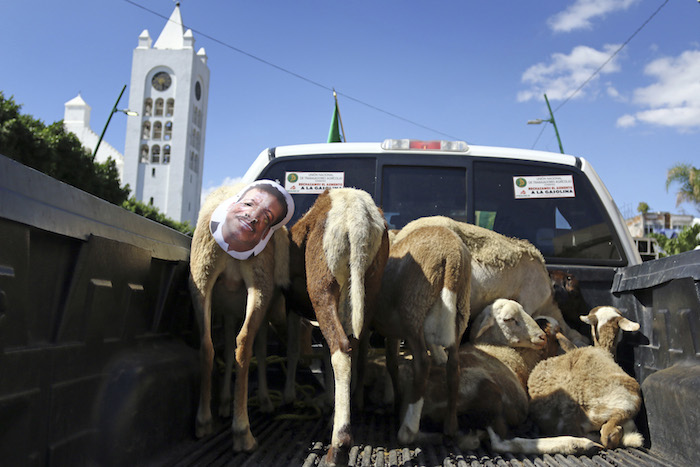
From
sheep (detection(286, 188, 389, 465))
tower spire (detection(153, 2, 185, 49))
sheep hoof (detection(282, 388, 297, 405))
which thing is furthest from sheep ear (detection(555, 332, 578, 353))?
tower spire (detection(153, 2, 185, 49))

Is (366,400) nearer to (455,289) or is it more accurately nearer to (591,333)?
(455,289)

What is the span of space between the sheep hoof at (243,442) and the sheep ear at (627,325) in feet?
7.39

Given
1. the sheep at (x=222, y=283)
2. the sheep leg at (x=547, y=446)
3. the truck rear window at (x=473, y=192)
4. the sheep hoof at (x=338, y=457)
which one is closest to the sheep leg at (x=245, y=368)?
the sheep at (x=222, y=283)

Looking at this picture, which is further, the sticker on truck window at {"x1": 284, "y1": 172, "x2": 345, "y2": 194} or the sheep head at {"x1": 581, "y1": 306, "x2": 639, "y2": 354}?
the sticker on truck window at {"x1": 284, "y1": 172, "x2": 345, "y2": 194}

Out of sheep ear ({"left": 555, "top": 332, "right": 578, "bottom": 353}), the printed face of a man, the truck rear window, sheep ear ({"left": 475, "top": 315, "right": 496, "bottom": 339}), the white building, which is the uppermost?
the white building

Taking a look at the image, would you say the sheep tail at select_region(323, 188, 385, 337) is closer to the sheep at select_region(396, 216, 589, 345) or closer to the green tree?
the sheep at select_region(396, 216, 589, 345)

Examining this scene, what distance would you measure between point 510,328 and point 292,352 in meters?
1.47

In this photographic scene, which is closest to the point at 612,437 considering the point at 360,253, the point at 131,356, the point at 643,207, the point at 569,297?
the point at 569,297

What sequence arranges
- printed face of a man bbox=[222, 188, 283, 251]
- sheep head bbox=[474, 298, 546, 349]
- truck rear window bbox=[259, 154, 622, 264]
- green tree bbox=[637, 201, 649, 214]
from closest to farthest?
printed face of a man bbox=[222, 188, 283, 251] → sheep head bbox=[474, 298, 546, 349] → truck rear window bbox=[259, 154, 622, 264] → green tree bbox=[637, 201, 649, 214]

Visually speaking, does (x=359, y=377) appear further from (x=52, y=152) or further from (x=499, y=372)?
(x=52, y=152)

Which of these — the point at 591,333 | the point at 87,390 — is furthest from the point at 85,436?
the point at 591,333

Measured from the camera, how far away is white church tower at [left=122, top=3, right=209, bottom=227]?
77.6 m

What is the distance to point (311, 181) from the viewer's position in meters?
4.21

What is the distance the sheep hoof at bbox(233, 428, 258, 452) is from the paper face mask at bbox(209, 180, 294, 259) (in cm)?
84
